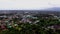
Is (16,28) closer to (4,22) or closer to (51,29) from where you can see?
(4,22)

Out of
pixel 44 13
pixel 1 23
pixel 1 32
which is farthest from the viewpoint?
pixel 44 13

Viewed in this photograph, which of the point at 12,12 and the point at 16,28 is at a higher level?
the point at 12,12

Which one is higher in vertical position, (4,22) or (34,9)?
(34,9)

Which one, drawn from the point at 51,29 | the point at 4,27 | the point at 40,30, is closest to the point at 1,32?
the point at 4,27

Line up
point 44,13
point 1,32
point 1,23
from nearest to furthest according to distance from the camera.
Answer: point 1,32 < point 1,23 < point 44,13

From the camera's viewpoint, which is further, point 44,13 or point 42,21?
point 44,13

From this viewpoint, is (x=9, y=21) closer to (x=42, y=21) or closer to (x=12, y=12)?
(x=12, y=12)

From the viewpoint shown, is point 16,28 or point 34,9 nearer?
point 16,28

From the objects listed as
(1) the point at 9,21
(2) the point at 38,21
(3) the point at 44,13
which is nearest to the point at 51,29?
(2) the point at 38,21

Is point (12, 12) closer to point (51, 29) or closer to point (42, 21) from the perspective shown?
point (42, 21)
